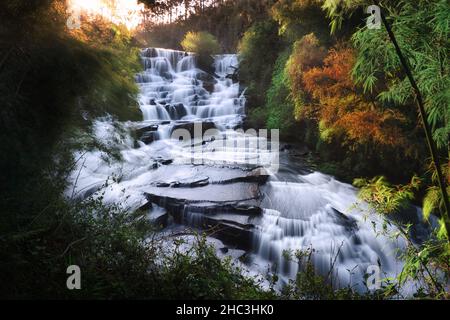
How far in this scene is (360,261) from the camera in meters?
5.82

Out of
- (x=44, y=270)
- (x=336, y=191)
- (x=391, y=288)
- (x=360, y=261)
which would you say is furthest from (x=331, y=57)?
(x=44, y=270)

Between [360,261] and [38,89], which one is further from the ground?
[38,89]

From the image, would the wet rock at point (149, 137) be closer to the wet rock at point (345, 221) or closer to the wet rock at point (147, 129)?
the wet rock at point (147, 129)

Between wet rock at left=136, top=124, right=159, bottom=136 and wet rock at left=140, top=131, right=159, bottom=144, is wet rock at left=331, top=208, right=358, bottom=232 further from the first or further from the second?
wet rock at left=136, top=124, right=159, bottom=136

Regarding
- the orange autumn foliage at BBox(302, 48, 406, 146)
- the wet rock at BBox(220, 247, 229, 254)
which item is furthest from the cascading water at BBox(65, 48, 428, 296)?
the orange autumn foliage at BBox(302, 48, 406, 146)

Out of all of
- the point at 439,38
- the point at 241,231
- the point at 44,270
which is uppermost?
the point at 439,38

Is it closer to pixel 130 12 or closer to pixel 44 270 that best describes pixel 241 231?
pixel 44 270

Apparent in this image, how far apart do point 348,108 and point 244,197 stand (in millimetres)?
3413

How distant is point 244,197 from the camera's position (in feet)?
23.8

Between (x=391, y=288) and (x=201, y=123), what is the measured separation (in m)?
11.2

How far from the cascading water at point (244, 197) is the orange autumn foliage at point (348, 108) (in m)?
1.66

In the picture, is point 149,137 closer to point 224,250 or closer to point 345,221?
point 224,250

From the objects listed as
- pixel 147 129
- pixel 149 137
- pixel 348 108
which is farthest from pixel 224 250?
pixel 147 129

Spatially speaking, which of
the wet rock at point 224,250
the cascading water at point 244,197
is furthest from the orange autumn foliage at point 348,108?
the wet rock at point 224,250
